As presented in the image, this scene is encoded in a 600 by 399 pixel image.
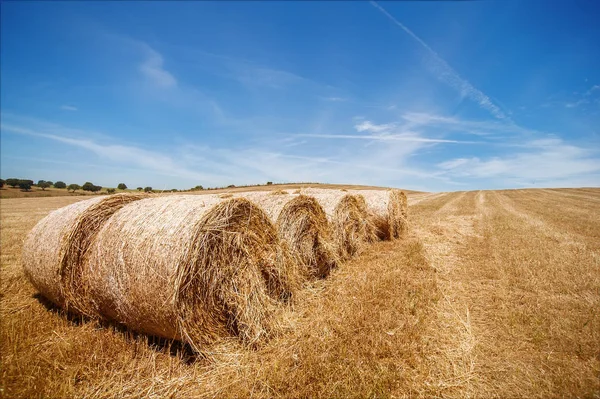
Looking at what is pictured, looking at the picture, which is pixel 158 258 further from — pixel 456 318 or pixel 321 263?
pixel 456 318

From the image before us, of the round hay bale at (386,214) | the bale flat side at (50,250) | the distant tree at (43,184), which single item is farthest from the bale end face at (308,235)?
the distant tree at (43,184)

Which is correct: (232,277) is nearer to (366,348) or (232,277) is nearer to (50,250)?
(366,348)

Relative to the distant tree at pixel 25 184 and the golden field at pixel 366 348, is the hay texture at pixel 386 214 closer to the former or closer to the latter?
the golden field at pixel 366 348

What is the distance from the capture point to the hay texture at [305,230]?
542cm

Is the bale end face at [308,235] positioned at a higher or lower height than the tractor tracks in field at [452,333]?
higher

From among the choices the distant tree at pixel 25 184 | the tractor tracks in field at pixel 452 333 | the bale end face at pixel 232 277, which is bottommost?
the tractor tracks in field at pixel 452 333

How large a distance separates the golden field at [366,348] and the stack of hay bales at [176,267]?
34 cm

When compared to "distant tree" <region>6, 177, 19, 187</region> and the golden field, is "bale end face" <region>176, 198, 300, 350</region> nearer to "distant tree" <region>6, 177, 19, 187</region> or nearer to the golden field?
the golden field

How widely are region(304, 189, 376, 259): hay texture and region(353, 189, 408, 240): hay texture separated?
775mm

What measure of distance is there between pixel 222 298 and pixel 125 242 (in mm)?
1424

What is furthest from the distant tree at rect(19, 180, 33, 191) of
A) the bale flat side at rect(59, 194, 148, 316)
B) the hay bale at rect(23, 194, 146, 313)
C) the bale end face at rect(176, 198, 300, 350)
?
the bale end face at rect(176, 198, 300, 350)

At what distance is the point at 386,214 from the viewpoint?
9.14 metres

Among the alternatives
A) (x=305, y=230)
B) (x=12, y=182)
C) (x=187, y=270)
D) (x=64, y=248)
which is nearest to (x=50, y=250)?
(x=64, y=248)

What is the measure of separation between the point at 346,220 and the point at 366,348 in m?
4.32
